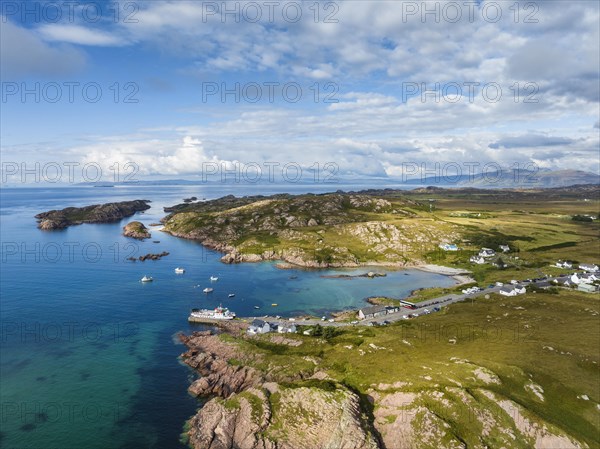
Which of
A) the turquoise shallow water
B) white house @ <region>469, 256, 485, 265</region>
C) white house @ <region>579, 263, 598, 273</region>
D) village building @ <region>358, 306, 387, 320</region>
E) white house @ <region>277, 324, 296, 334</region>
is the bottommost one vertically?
the turquoise shallow water

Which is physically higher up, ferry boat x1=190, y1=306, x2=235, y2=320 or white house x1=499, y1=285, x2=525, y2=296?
white house x1=499, y1=285, x2=525, y2=296

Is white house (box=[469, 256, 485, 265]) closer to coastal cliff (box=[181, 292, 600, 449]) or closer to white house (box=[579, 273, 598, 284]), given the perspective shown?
white house (box=[579, 273, 598, 284])

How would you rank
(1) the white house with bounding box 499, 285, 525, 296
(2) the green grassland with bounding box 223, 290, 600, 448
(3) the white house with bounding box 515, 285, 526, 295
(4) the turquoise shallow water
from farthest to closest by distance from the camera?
(3) the white house with bounding box 515, 285, 526, 295
(1) the white house with bounding box 499, 285, 525, 296
(4) the turquoise shallow water
(2) the green grassland with bounding box 223, 290, 600, 448

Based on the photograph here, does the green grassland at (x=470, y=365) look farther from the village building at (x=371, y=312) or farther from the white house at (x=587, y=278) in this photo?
the white house at (x=587, y=278)

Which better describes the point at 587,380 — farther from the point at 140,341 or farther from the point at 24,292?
the point at 24,292

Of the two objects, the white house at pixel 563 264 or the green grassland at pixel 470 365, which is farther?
the white house at pixel 563 264

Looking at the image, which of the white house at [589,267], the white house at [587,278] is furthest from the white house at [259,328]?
the white house at [589,267]

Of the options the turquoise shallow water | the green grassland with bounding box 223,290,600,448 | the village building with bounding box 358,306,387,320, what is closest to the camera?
the green grassland with bounding box 223,290,600,448

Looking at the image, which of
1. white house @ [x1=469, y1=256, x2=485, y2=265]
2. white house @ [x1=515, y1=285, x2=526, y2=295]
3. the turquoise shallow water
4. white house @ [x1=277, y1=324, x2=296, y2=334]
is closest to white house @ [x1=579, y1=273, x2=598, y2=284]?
white house @ [x1=515, y1=285, x2=526, y2=295]
